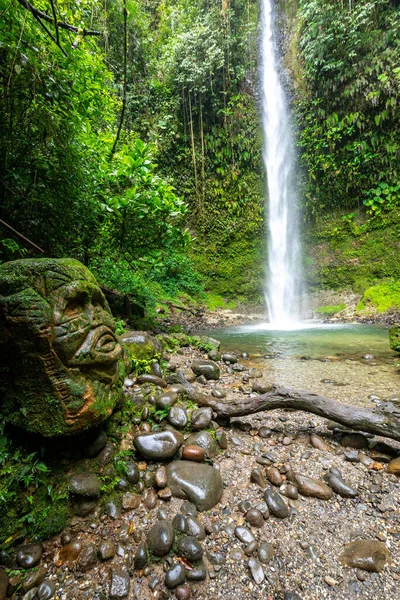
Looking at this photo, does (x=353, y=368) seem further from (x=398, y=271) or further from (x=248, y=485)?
(x=398, y=271)

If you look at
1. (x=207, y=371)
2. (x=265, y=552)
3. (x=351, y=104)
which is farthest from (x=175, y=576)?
(x=351, y=104)

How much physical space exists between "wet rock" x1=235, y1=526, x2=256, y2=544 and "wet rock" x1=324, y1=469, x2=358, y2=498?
791mm

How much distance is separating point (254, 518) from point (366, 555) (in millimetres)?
642

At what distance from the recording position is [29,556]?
1468mm

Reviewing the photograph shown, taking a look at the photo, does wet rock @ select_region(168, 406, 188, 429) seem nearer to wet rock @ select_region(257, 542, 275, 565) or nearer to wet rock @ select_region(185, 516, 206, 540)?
wet rock @ select_region(185, 516, 206, 540)

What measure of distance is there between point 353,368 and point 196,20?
729 inches

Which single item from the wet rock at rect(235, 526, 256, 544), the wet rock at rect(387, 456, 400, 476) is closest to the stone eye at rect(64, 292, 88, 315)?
the wet rock at rect(235, 526, 256, 544)

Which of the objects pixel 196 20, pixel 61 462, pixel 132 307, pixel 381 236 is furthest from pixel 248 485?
pixel 196 20

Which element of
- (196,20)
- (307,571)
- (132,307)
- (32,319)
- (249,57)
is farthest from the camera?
(249,57)

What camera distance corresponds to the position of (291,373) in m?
4.38

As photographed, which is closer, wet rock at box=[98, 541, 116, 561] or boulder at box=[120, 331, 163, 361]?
wet rock at box=[98, 541, 116, 561]

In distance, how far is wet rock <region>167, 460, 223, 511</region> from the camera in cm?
187

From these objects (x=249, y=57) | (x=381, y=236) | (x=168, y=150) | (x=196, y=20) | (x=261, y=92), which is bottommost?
(x=381, y=236)

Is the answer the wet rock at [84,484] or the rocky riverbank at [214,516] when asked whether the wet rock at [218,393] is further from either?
the wet rock at [84,484]
